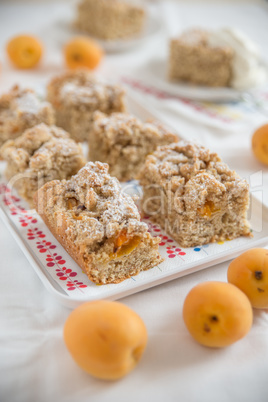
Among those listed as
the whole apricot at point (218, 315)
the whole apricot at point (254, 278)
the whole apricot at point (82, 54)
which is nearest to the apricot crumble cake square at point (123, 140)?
the whole apricot at point (254, 278)

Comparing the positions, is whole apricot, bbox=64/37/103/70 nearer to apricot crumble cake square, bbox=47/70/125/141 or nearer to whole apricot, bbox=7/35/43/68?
whole apricot, bbox=7/35/43/68

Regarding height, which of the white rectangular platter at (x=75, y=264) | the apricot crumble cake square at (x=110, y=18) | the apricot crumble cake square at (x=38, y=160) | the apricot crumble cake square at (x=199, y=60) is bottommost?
the white rectangular platter at (x=75, y=264)

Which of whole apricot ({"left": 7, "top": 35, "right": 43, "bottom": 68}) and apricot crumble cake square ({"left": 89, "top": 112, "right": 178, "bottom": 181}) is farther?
whole apricot ({"left": 7, "top": 35, "right": 43, "bottom": 68})

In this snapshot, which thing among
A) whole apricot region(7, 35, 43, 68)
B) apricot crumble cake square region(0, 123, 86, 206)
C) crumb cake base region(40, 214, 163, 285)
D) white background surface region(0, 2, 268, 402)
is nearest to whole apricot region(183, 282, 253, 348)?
white background surface region(0, 2, 268, 402)

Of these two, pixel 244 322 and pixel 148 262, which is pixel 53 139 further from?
pixel 244 322

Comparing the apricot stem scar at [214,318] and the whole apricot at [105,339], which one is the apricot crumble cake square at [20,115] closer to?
the whole apricot at [105,339]

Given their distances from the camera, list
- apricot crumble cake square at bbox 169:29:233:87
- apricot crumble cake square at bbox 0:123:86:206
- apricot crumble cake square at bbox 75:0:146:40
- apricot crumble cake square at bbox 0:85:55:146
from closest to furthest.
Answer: apricot crumble cake square at bbox 0:123:86:206, apricot crumble cake square at bbox 0:85:55:146, apricot crumble cake square at bbox 169:29:233:87, apricot crumble cake square at bbox 75:0:146:40

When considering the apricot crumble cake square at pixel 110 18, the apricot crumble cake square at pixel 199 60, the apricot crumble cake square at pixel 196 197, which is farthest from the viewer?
the apricot crumble cake square at pixel 110 18
